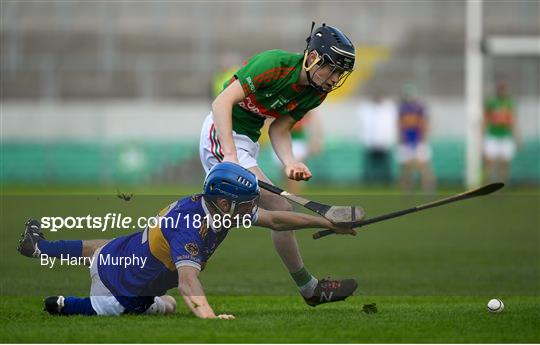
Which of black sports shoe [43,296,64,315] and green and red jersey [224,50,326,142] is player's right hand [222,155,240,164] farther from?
black sports shoe [43,296,64,315]

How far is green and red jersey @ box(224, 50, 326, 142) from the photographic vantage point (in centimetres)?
710

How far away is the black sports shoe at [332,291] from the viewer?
290 inches

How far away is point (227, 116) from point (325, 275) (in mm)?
1740

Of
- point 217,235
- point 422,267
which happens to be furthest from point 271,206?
point 422,267

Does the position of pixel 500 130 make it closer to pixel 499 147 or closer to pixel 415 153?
pixel 499 147

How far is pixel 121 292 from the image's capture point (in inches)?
271

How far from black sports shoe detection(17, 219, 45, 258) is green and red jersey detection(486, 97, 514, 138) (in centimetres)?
1568

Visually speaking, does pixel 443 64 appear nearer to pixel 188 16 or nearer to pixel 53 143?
pixel 188 16

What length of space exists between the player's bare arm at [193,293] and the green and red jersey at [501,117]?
16.0m

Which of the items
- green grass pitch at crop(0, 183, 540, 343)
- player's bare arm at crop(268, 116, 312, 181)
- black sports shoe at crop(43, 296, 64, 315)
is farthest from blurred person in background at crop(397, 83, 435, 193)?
black sports shoe at crop(43, 296, 64, 315)

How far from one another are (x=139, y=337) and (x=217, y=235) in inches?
43.1

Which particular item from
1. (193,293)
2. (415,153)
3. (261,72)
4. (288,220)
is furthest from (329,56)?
(415,153)

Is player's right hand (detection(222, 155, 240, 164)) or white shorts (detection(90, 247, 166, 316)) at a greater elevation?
player's right hand (detection(222, 155, 240, 164))
